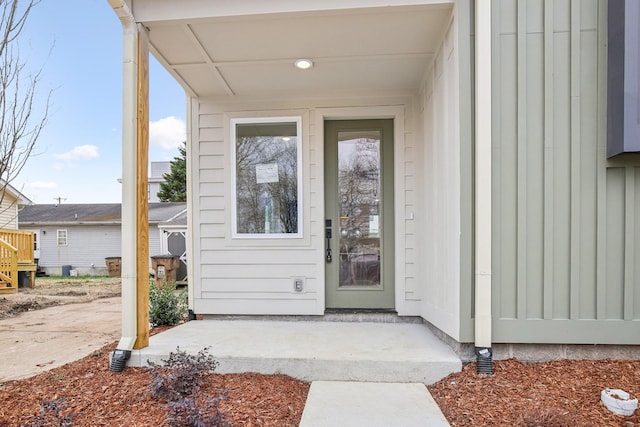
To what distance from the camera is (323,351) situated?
2.65 metres

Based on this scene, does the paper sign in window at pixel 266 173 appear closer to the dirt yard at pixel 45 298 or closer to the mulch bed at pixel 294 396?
the mulch bed at pixel 294 396

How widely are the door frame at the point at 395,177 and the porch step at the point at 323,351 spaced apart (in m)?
0.42

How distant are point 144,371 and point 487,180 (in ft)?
9.18

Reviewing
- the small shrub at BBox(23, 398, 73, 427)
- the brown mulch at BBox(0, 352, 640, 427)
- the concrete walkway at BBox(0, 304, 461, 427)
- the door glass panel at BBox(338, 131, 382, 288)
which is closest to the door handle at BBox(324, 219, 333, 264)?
the door glass panel at BBox(338, 131, 382, 288)

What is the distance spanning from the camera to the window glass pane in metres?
3.80

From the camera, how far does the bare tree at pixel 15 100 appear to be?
3.75 m

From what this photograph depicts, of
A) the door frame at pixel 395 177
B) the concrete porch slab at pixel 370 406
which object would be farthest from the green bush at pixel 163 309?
the concrete porch slab at pixel 370 406

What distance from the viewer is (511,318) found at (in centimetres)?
244

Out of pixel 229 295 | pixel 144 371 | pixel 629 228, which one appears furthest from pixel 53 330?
pixel 629 228

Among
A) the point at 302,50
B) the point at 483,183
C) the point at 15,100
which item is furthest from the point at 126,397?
the point at 15,100

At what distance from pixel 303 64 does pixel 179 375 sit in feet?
8.78

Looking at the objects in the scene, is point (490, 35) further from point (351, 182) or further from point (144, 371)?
point (144, 371)

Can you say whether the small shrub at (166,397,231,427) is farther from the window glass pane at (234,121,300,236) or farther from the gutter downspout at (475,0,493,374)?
the window glass pane at (234,121,300,236)

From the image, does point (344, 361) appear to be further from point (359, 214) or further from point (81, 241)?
point (81, 241)
